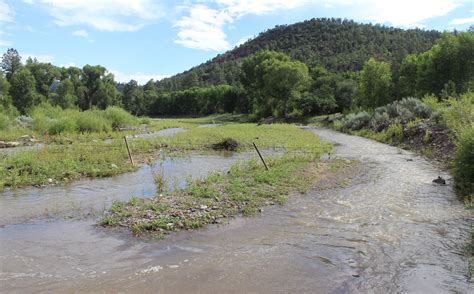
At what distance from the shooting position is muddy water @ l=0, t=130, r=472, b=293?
23.3 feet

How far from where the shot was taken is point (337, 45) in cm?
15762

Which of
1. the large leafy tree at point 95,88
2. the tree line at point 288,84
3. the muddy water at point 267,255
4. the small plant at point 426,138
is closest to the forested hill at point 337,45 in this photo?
the tree line at point 288,84

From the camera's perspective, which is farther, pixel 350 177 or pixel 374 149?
pixel 374 149

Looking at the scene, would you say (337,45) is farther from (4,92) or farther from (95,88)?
(4,92)

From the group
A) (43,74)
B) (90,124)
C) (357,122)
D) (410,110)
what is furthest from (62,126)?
(43,74)

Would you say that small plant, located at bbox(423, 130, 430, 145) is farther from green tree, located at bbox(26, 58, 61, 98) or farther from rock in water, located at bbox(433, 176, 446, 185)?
green tree, located at bbox(26, 58, 61, 98)

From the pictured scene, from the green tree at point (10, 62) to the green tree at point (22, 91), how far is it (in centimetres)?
1908

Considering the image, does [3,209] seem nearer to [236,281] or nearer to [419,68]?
[236,281]

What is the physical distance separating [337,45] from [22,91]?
403 feet

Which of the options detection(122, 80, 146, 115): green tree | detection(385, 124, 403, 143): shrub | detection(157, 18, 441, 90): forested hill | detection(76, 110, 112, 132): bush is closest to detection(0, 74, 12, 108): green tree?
detection(76, 110, 112, 132): bush

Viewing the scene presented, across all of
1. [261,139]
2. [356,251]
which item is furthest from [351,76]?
[356,251]

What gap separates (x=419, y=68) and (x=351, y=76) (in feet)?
123

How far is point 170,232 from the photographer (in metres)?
9.59

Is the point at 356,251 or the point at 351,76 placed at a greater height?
the point at 351,76
